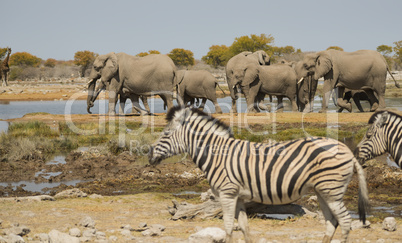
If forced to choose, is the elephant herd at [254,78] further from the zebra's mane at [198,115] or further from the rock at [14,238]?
the rock at [14,238]

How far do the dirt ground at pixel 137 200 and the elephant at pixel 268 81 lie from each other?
1115 centimetres

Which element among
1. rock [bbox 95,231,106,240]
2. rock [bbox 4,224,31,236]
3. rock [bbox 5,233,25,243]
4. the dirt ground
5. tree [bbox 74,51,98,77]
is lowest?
the dirt ground

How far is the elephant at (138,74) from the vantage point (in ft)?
77.3

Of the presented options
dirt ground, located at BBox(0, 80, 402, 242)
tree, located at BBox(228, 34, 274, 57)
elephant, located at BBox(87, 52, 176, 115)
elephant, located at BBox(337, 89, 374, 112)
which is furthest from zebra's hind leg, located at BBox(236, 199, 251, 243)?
tree, located at BBox(228, 34, 274, 57)

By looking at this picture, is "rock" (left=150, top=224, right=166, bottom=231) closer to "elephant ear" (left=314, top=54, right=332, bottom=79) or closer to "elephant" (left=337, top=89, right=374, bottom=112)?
"elephant ear" (left=314, top=54, right=332, bottom=79)

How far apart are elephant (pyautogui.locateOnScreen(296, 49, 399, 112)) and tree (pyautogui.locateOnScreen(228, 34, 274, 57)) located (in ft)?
170

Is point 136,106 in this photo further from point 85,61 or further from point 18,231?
point 85,61

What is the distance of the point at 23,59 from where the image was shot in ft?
379

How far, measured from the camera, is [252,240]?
6.75 metres

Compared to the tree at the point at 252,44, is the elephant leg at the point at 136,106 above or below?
below

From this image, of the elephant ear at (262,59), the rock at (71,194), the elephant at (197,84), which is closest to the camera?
the rock at (71,194)

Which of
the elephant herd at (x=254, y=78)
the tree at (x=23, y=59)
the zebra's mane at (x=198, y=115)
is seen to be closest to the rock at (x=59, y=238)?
the zebra's mane at (x=198, y=115)

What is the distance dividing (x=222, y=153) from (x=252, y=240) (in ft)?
4.11

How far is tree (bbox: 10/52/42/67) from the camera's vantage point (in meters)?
114
